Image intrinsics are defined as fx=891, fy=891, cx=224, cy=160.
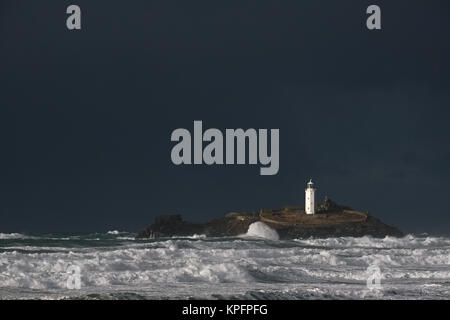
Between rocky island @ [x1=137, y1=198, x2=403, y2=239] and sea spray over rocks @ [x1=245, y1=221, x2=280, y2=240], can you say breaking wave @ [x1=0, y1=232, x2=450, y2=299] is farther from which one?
rocky island @ [x1=137, y1=198, x2=403, y2=239]

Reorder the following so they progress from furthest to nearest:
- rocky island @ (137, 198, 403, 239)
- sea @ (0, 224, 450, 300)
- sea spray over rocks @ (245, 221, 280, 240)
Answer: rocky island @ (137, 198, 403, 239) < sea spray over rocks @ (245, 221, 280, 240) < sea @ (0, 224, 450, 300)

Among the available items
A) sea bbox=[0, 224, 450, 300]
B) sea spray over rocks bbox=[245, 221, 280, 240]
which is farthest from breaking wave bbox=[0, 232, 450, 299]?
sea spray over rocks bbox=[245, 221, 280, 240]

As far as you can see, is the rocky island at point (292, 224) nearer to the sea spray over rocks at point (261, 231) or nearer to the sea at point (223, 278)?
the sea spray over rocks at point (261, 231)

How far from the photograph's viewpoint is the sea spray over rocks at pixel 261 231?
86.3m

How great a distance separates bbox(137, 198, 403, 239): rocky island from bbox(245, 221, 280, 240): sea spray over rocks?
0.66 metres

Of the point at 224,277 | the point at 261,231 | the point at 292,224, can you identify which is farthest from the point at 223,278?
the point at 292,224

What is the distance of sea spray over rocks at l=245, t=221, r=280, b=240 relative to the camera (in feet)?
283

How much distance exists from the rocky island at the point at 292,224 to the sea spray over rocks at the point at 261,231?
66 centimetres

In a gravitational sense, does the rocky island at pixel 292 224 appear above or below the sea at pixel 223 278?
below

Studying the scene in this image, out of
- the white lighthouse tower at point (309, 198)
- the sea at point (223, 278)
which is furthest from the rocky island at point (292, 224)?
the sea at point (223, 278)
